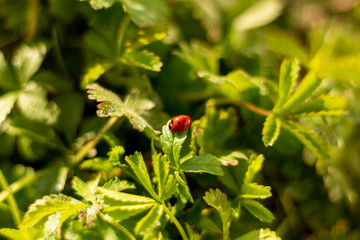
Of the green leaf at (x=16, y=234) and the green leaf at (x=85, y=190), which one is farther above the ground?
the green leaf at (x=85, y=190)

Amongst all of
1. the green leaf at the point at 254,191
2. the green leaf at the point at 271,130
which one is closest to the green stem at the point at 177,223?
the green leaf at the point at 254,191

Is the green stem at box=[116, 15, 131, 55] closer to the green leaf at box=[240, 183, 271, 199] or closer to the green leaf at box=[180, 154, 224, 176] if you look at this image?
the green leaf at box=[180, 154, 224, 176]

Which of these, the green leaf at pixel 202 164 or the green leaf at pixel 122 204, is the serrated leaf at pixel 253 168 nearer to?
the green leaf at pixel 202 164

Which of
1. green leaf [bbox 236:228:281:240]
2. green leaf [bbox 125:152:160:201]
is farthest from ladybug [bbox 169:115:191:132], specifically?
green leaf [bbox 236:228:281:240]

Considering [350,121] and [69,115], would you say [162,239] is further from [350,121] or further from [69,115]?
[350,121]

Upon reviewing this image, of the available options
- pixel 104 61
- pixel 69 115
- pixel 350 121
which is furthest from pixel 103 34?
pixel 350 121

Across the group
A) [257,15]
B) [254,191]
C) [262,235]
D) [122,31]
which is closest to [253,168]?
[254,191]
